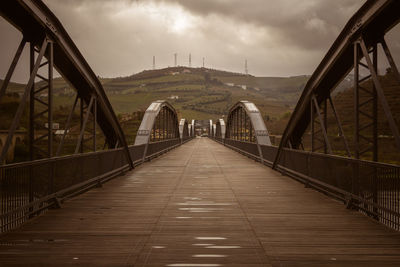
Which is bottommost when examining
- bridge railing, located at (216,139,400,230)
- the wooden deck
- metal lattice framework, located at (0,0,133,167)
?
the wooden deck

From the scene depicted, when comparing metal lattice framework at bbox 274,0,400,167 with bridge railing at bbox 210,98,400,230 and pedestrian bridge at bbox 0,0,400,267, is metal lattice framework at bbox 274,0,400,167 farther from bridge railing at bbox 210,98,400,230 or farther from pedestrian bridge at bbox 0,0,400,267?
bridge railing at bbox 210,98,400,230

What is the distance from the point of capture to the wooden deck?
4.41 metres

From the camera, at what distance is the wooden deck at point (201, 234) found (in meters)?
4.41

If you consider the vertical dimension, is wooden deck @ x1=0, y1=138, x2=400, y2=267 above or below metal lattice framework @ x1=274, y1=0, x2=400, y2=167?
below

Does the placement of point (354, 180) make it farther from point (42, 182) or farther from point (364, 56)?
point (42, 182)

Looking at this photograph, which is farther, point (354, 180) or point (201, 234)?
point (354, 180)

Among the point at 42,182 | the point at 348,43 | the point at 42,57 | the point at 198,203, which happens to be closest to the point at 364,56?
the point at 348,43

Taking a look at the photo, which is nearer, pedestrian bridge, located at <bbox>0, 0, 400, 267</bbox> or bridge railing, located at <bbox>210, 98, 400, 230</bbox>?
pedestrian bridge, located at <bbox>0, 0, 400, 267</bbox>

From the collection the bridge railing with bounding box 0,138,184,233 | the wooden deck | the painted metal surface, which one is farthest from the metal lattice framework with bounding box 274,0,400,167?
the bridge railing with bounding box 0,138,184,233

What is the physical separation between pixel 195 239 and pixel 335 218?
2.67 meters

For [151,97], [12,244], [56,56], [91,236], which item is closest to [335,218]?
[91,236]

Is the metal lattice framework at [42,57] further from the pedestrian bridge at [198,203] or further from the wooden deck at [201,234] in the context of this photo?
the wooden deck at [201,234]

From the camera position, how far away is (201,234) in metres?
5.53

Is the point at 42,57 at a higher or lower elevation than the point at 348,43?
lower
